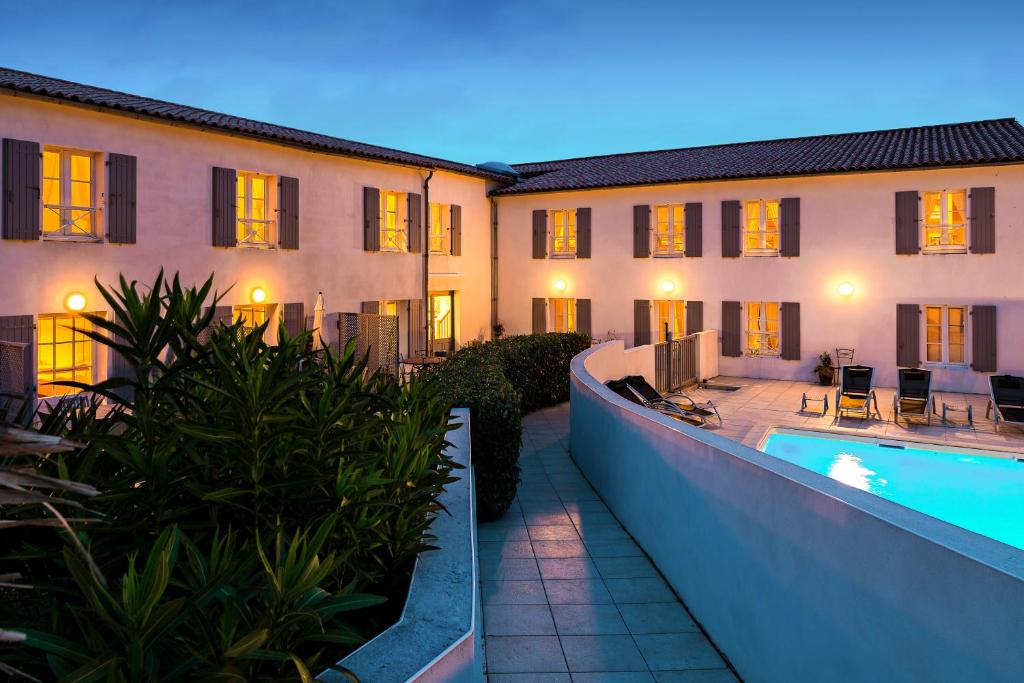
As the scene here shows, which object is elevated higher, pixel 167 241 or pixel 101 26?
pixel 101 26

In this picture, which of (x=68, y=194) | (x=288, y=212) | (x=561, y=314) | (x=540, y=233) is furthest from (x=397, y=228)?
(x=68, y=194)

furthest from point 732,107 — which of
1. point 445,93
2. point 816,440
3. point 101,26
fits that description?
point 816,440

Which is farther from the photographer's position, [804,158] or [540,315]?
[540,315]

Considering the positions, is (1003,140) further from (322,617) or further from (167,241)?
(322,617)

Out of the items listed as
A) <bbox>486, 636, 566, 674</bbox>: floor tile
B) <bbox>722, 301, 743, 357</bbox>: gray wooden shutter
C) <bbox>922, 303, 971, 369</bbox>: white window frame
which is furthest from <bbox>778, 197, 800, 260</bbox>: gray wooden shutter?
<bbox>486, 636, 566, 674</bbox>: floor tile

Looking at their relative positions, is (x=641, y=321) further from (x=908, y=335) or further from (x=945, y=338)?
(x=945, y=338)

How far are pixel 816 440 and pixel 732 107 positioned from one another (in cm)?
12164

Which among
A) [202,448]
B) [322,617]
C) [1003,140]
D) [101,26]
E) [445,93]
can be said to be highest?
[445,93]

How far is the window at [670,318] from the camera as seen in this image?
20.2 metres

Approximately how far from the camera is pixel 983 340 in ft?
54.0

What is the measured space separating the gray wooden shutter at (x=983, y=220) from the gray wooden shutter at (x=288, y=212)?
14491 mm

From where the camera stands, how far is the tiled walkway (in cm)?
468

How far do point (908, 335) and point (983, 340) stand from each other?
57.2 inches

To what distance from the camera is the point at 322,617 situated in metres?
2.20
